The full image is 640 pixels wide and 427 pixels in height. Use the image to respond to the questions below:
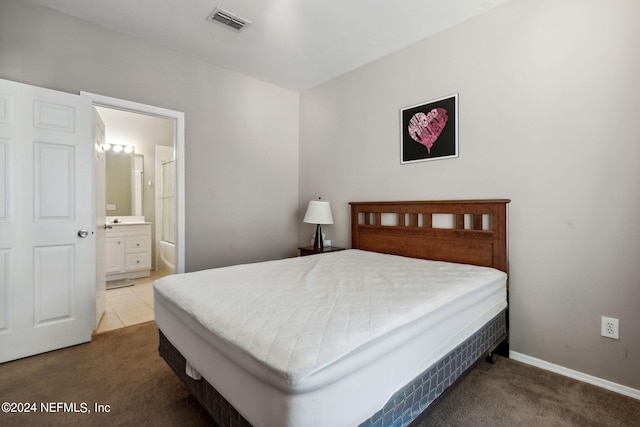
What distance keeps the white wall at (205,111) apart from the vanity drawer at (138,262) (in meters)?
1.97

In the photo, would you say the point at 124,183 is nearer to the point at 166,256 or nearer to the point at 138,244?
the point at 138,244

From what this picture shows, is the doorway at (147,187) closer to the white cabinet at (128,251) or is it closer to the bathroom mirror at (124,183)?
the bathroom mirror at (124,183)


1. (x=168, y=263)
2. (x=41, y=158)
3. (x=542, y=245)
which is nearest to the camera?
(x=542, y=245)

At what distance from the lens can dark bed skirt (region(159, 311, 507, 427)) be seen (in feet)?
3.67

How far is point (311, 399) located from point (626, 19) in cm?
262

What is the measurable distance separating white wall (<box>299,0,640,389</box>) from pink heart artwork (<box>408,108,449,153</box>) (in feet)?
0.46

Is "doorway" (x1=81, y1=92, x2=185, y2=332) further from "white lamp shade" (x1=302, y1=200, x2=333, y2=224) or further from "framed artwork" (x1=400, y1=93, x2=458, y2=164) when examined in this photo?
"framed artwork" (x1=400, y1=93, x2=458, y2=164)

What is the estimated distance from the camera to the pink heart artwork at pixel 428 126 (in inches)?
100.0

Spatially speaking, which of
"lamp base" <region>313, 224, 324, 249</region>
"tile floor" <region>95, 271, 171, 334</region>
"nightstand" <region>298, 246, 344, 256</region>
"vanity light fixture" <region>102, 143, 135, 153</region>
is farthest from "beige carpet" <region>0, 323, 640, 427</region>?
"vanity light fixture" <region>102, 143, 135, 153</region>

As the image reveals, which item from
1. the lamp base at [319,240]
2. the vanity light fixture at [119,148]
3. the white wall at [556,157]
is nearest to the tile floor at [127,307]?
the lamp base at [319,240]

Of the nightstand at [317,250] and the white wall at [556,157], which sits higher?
the white wall at [556,157]

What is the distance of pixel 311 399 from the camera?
861 mm

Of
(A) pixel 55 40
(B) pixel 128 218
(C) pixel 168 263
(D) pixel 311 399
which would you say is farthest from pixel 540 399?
(B) pixel 128 218

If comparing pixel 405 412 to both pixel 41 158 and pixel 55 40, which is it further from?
pixel 55 40
